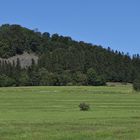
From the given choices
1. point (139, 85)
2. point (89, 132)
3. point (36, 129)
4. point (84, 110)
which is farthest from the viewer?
point (139, 85)

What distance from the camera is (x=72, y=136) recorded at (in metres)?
29.9

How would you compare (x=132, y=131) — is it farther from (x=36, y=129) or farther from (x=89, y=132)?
(x=36, y=129)

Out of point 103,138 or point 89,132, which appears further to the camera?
point 89,132

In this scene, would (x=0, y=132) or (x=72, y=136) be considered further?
(x=0, y=132)

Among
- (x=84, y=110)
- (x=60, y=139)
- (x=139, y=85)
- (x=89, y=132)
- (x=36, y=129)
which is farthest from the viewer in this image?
(x=139, y=85)

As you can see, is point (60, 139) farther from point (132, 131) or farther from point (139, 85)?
point (139, 85)

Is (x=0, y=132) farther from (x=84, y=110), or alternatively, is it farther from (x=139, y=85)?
(x=139, y=85)

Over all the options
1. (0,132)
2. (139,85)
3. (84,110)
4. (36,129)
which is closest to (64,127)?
(36,129)

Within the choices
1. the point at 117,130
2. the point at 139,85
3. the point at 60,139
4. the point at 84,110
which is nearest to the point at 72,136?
the point at 60,139

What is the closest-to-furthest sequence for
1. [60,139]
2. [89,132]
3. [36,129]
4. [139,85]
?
Result: [60,139]
[89,132]
[36,129]
[139,85]

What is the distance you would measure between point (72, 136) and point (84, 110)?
35.5m

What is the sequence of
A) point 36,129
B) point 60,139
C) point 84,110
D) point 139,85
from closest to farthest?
point 60,139 < point 36,129 < point 84,110 < point 139,85

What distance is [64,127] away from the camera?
36.6 metres

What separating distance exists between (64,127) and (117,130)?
4488 millimetres
